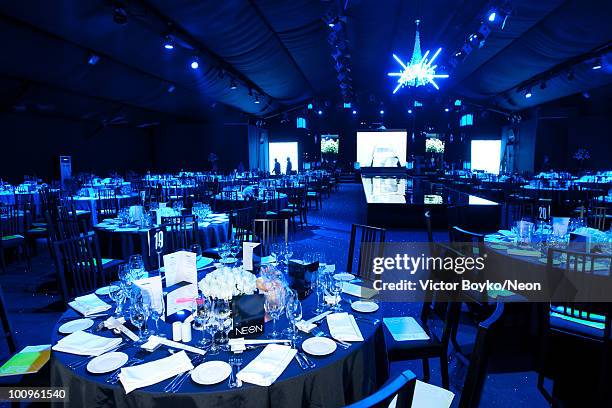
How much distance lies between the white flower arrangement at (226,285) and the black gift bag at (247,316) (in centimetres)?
5

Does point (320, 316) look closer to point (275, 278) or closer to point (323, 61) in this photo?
point (275, 278)

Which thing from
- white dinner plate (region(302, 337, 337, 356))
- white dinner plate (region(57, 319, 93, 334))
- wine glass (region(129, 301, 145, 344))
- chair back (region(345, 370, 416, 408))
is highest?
chair back (region(345, 370, 416, 408))

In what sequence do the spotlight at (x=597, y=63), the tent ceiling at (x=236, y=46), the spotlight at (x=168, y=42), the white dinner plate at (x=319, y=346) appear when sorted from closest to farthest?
the white dinner plate at (x=319, y=346)
the tent ceiling at (x=236, y=46)
the spotlight at (x=168, y=42)
the spotlight at (x=597, y=63)

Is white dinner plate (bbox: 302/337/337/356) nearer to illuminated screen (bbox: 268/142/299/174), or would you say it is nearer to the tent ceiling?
the tent ceiling

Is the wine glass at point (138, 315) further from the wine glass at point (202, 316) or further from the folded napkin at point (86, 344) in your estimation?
the wine glass at point (202, 316)

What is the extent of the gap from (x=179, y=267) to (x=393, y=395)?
62.0 inches

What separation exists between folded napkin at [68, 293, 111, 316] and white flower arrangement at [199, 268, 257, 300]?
684 mm

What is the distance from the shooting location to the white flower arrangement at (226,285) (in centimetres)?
178

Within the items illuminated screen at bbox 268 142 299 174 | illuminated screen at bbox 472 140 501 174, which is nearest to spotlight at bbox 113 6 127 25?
illuminated screen at bbox 268 142 299 174

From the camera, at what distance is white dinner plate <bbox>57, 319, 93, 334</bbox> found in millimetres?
1841

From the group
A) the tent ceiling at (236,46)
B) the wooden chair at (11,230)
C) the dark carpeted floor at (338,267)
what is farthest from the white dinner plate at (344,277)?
the tent ceiling at (236,46)

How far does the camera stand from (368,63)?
15703 millimetres

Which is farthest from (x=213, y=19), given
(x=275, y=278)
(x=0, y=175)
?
(x=0, y=175)

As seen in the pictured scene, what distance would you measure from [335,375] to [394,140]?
21.8 m
